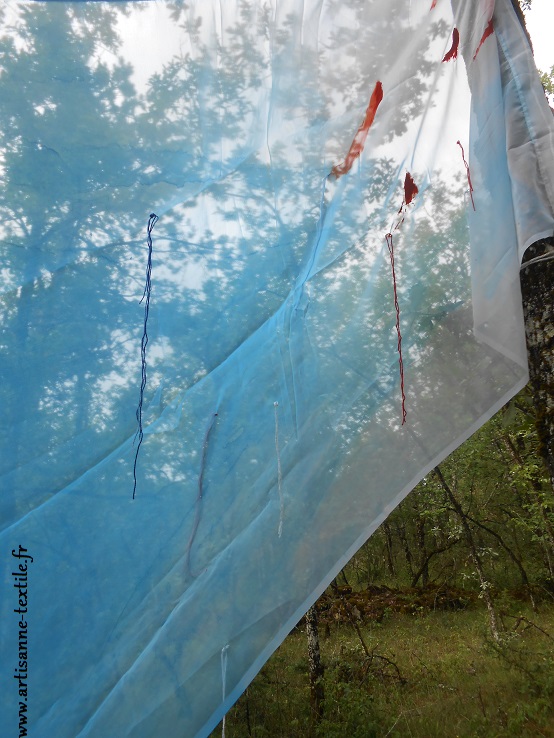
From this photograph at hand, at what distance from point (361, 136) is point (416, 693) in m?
4.81

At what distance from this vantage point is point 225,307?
1.65m

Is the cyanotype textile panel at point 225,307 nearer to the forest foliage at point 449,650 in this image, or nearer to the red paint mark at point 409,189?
the red paint mark at point 409,189

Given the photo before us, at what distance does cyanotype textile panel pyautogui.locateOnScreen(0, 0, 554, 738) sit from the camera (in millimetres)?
1332

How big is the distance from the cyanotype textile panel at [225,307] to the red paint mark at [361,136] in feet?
0.04

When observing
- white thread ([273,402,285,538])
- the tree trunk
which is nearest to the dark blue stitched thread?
white thread ([273,402,285,538])

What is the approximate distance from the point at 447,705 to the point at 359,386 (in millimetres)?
3985

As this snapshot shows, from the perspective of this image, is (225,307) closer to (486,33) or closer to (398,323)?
(398,323)

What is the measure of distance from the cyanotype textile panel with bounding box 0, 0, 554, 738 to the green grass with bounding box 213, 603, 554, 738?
3010 millimetres

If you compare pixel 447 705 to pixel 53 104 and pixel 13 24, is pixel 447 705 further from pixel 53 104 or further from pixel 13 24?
pixel 13 24

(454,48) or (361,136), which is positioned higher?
(454,48)

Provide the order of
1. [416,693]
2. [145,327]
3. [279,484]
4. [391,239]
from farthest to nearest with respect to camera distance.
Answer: [416,693], [391,239], [145,327], [279,484]

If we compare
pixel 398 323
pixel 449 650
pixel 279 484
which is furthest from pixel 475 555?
pixel 279 484

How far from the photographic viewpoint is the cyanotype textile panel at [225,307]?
1332 mm

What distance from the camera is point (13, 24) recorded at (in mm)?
1716
